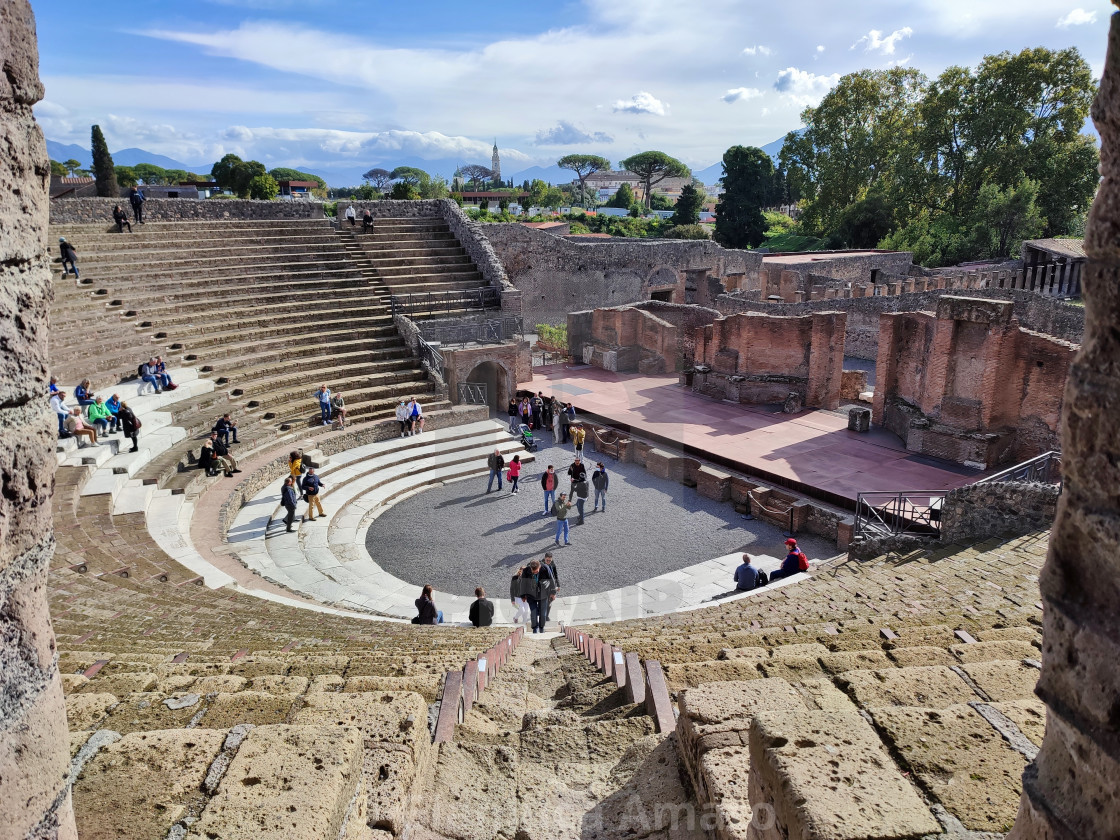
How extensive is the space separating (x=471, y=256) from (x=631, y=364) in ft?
21.8

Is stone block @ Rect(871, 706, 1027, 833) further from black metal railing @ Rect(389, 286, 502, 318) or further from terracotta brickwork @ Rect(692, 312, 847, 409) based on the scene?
black metal railing @ Rect(389, 286, 502, 318)

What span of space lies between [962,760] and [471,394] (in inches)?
668

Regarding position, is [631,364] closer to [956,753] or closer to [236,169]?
[956,753]

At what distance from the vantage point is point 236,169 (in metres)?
45.1

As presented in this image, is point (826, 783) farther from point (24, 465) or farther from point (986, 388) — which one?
point (986, 388)

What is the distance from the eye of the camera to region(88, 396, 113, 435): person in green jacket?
12776 millimetres

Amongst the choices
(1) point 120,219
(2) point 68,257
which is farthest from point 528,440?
(1) point 120,219

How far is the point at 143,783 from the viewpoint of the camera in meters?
2.99

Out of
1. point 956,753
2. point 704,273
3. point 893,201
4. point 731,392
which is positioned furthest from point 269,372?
point 893,201

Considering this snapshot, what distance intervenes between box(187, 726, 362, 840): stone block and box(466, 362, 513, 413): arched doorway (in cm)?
1705

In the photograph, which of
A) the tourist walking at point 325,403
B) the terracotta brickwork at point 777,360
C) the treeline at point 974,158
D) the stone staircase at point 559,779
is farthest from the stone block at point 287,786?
the treeline at point 974,158

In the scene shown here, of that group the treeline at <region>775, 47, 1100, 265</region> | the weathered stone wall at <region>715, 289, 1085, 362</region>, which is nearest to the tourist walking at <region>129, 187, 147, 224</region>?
the weathered stone wall at <region>715, 289, 1085, 362</region>

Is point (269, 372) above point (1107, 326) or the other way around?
the other way around

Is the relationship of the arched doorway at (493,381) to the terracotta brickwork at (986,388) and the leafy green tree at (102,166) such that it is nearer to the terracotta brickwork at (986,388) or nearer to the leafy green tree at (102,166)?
the terracotta brickwork at (986,388)
